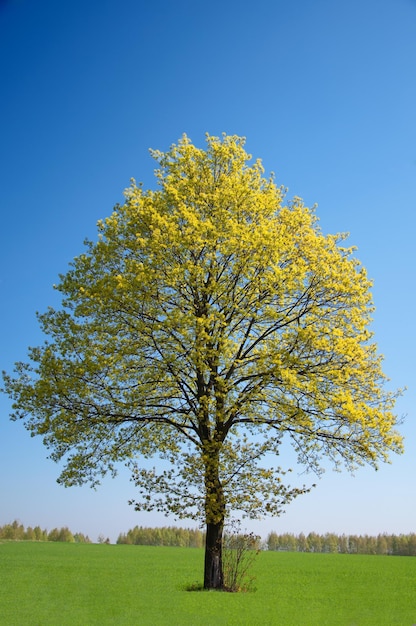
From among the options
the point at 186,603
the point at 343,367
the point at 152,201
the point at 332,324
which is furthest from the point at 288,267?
the point at 186,603

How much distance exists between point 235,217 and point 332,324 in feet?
17.4

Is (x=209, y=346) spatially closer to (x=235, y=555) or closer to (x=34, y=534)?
(x=235, y=555)

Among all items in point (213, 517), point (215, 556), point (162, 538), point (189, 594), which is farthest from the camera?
point (162, 538)

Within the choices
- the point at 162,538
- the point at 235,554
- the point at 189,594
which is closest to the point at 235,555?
the point at 235,554

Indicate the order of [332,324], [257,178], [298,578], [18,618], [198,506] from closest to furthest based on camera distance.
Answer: [18,618] → [198,506] → [332,324] → [257,178] → [298,578]

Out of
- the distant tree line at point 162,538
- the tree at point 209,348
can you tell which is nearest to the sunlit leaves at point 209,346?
the tree at point 209,348

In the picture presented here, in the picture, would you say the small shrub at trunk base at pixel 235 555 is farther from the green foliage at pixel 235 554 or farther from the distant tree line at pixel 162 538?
the distant tree line at pixel 162 538

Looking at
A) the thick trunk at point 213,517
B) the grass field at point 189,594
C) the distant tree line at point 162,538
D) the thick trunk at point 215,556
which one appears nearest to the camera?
the grass field at point 189,594

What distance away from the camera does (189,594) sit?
726 inches

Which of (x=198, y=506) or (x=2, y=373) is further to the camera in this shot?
(x=2, y=373)

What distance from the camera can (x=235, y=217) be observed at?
68.1 ft

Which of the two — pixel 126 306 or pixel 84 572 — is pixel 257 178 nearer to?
pixel 126 306

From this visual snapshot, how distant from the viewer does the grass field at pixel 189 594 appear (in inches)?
620

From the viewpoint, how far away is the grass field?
1576 centimetres
